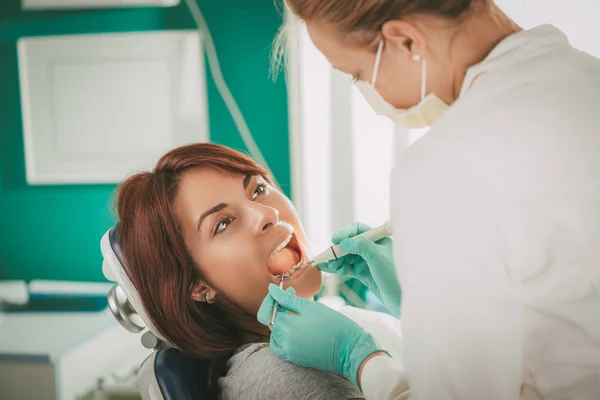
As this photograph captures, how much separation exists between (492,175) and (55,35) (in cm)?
271

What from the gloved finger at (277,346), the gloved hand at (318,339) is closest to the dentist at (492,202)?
the gloved hand at (318,339)

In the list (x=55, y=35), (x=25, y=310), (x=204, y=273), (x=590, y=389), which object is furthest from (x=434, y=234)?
(x=55, y=35)

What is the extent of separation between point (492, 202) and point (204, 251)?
2.77 feet

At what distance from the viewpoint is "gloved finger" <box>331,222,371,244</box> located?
62.2 inches

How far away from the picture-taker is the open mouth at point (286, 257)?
1.52 metres

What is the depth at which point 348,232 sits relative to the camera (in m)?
1.60

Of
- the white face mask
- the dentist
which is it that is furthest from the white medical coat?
the white face mask

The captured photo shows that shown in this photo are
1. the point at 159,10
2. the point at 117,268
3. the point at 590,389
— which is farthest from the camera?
the point at 159,10

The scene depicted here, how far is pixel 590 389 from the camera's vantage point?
94 cm

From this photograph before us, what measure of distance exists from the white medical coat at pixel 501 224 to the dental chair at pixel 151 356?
0.60m

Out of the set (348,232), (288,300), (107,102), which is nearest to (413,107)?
(288,300)

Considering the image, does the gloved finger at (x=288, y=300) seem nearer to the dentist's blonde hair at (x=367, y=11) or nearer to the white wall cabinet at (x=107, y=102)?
the dentist's blonde hair at (x=367, y=11)

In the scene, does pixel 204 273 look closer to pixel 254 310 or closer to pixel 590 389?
pixel 254 310

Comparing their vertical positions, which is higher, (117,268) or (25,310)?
(117,268)
